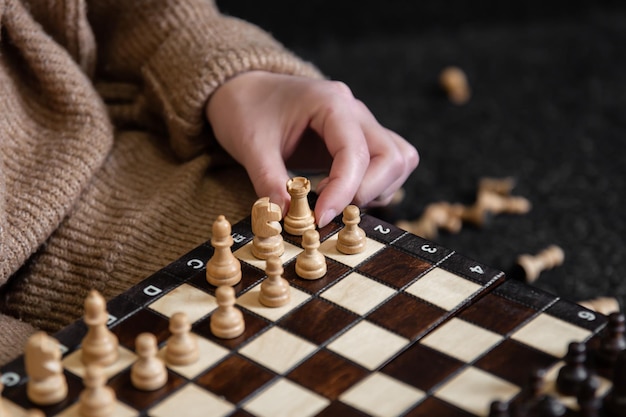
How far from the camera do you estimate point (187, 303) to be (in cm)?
93

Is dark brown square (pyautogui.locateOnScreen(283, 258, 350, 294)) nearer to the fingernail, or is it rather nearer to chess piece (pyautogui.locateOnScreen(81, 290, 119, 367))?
the fingernail

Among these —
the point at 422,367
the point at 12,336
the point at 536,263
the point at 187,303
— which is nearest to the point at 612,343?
the point at 422,367

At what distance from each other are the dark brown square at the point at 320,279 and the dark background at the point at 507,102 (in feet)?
2.56

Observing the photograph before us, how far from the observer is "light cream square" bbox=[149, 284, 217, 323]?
913 mm

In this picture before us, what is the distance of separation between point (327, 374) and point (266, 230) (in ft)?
0.66

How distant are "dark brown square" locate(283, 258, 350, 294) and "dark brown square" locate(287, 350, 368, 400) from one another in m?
0.10

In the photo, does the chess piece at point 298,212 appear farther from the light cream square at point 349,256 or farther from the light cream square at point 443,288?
the light cream square at point 443,288

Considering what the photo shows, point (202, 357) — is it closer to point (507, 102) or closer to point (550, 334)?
point (550, 334)

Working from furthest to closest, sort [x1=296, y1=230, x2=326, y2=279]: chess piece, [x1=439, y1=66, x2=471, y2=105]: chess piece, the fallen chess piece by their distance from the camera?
[x1=439, y1=66, x2=471, y2=105]: chess piece
the fallen chess piece
[x1=296, y1=230, x2=326, y2=279]: chess piece

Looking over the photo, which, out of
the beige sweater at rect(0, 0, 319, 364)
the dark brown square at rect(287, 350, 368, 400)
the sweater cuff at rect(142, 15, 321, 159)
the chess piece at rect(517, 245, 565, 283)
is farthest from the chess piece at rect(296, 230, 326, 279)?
the chess piece at rect(517, 245, 565, 283)

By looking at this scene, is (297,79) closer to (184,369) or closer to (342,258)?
(342,258)

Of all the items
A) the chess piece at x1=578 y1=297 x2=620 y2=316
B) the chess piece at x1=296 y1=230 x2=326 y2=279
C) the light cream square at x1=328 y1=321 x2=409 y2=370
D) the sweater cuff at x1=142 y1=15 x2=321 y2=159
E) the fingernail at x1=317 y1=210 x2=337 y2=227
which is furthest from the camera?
the chess piece at x1=578 y1=297 x2=620 y2=316

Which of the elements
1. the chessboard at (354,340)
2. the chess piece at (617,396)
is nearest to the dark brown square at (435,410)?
the chessboard at (354,340)

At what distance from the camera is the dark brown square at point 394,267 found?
96cm
